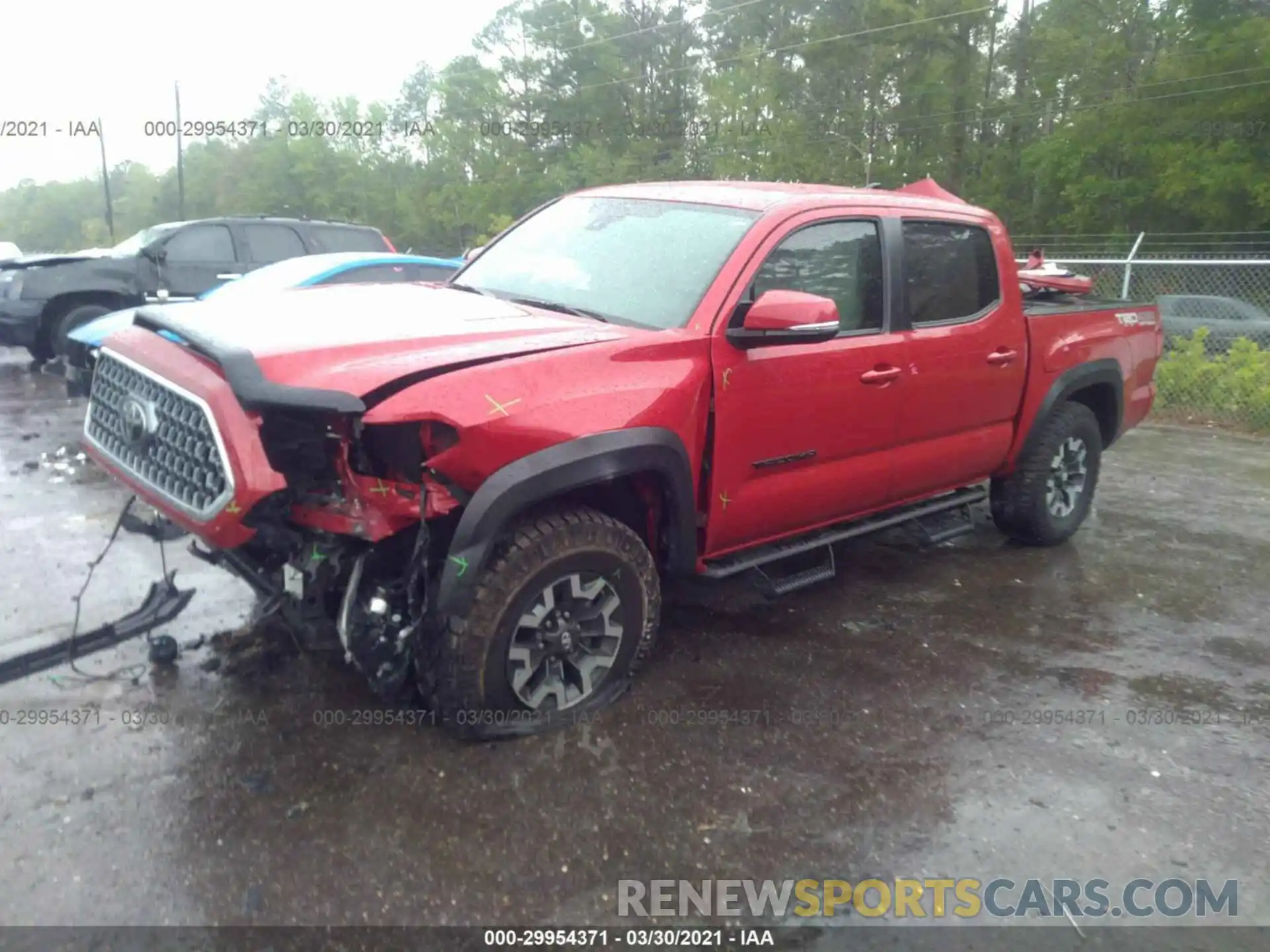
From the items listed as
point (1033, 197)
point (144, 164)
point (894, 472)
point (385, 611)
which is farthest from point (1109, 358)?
point (144, 164)

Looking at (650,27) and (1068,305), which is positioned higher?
(650,27)

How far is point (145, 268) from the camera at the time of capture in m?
11.0

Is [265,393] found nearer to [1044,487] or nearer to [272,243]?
[1044,487]

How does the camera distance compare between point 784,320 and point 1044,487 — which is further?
point 1044,487

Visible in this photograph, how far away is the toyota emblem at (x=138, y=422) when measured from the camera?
3152 millimetres

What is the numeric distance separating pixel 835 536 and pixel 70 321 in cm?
955

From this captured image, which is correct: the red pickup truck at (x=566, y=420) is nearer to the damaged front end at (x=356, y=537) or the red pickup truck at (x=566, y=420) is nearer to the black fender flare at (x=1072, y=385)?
the damaged front end at (x=356, y=537)

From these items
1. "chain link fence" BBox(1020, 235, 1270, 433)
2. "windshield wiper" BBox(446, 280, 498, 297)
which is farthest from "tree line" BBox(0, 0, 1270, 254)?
"windshield wiper" BBox(446, 280, 498, 297)

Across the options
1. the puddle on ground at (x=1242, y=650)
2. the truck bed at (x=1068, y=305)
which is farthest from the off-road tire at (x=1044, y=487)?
the puddle on ground at (x=1242, y=650)

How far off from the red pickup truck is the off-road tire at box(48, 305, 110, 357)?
7.91 meters

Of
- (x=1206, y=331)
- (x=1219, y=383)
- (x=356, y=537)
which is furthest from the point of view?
(x=1206, y=331)

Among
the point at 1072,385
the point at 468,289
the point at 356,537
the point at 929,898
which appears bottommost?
the point at 929,898

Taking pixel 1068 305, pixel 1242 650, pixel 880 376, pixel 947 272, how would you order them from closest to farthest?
pixel 880 376 → pixel 1242 650 → pixel 947 272 → pixel 1068 305

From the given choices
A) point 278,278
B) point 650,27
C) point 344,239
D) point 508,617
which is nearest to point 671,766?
point 508,617
